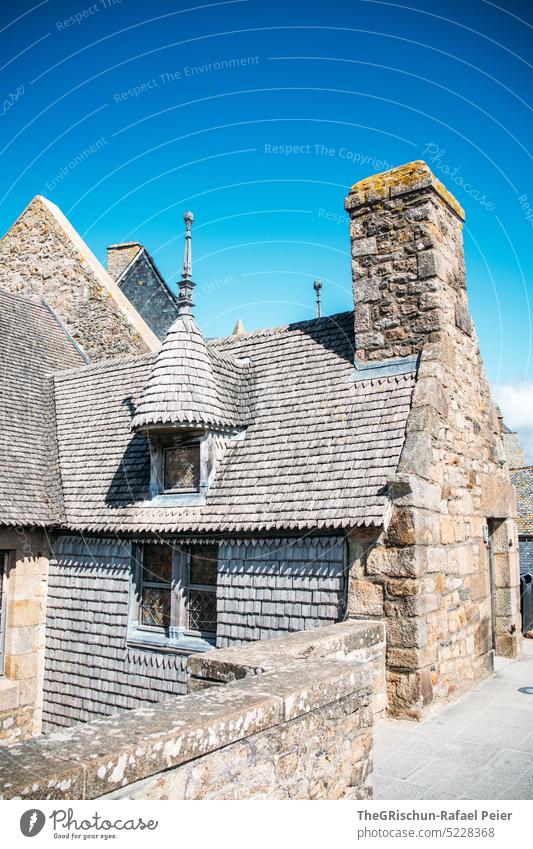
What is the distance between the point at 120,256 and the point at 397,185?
12279mm

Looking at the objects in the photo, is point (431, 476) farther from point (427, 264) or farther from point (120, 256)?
point (120, 256)

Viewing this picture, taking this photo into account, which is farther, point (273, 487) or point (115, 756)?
point (273, 487)

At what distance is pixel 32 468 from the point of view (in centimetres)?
1121

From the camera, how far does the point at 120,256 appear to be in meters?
19.9

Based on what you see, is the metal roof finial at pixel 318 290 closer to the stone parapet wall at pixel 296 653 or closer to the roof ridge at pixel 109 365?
the roof ridge at pixel 109 365

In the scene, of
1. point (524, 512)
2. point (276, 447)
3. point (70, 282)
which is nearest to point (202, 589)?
point (276, 447)

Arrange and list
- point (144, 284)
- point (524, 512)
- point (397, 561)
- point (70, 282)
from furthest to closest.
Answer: point (524, 512)
point (144, 284)
point (70, 282)
point (397, 561)

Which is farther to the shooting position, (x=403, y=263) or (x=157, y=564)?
(x=157, y=564)

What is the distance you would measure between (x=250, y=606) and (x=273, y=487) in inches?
58.5

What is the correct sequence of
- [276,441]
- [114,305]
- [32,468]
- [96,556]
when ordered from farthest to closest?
1. [114,305]
2. [32,468]
3. [96,556]
4. [276,441]

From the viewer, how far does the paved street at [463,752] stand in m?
5.20
